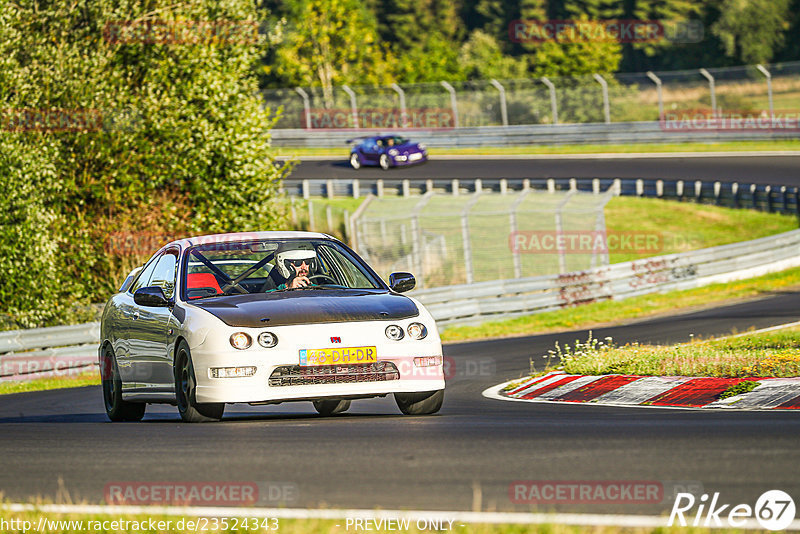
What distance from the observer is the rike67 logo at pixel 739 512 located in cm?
454

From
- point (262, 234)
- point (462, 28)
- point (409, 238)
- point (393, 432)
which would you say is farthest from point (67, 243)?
point (462, 28)

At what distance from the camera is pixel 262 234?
10.0 metres

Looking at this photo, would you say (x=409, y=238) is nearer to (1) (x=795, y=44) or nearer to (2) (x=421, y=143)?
(2) (x=421, y=143)

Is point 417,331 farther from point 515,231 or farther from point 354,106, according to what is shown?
point 354,106

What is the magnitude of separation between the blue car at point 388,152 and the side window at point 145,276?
120ft

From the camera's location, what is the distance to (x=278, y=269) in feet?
31.7

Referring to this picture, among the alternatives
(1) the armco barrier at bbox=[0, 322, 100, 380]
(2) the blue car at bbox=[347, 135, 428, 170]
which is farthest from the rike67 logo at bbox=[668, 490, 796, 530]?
(2) the blue car at bbox=[347, 135, 428, 170]

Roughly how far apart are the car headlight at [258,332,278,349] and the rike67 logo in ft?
12.8

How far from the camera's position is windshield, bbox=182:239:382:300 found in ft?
31.2

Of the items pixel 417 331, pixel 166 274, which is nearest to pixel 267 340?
pixel 417 331

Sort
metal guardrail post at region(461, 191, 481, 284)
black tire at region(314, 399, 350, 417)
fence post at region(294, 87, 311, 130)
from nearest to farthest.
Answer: black tire at region(314, 399, 350, 417), metal guardrail post at region(461, 191, 481, 284), fence post at region(294, 87, 311, 130)

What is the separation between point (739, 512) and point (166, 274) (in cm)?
629

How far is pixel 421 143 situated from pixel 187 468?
45.9 meters

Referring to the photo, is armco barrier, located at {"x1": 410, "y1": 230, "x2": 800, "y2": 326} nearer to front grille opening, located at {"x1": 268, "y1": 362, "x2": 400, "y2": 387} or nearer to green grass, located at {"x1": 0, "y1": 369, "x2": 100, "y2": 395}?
green grass, located at {"x1": 0, "y1": 369, "x2": 100, "y2": 395}
